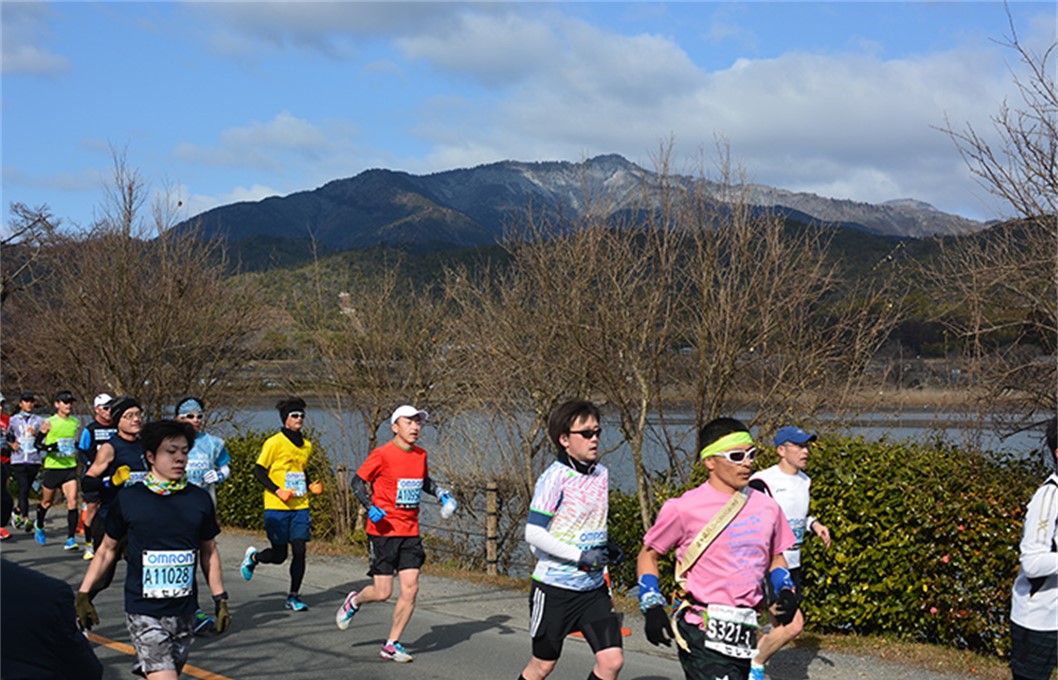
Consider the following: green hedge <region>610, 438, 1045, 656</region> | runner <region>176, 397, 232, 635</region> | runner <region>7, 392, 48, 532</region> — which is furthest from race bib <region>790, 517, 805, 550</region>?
runner <region>7, 392, 48, 532</region>

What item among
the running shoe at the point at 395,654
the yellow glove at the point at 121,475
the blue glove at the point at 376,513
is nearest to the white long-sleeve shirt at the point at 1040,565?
the running shoe at the point at 395,654

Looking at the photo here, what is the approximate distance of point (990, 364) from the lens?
1227 centimetres

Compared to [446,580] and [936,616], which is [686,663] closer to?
[936,616]

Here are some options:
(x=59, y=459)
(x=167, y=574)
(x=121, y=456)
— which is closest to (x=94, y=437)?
(x=121, y=456)

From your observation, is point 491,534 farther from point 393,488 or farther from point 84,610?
point 84,610

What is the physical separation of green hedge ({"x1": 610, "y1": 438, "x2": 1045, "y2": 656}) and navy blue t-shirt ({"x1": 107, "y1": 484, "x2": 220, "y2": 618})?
5748 millimetres

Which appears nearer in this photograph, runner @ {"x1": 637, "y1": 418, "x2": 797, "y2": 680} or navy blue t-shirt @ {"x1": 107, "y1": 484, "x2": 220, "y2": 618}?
runner @ {"x1": 637, "y1": 418, "x2": 797, "y2": 680}

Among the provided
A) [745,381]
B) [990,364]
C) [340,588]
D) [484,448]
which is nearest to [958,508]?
[990,364]

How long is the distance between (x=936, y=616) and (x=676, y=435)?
A: 6.88m

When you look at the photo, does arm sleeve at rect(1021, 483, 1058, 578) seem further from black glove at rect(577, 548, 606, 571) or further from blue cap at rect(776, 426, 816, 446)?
black glove at rect(577, 548, 606, 571)

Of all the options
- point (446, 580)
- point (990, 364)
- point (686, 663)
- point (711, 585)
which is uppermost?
point (990, 364)

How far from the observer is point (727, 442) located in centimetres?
547

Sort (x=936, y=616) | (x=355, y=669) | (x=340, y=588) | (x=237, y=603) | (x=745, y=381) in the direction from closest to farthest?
(x=355, y=669) < (x=936, y=616) < (x=237, y=603) < (x=340, y=588) < (x=745, y=381)

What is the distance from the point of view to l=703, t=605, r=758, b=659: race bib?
17.4 ft
